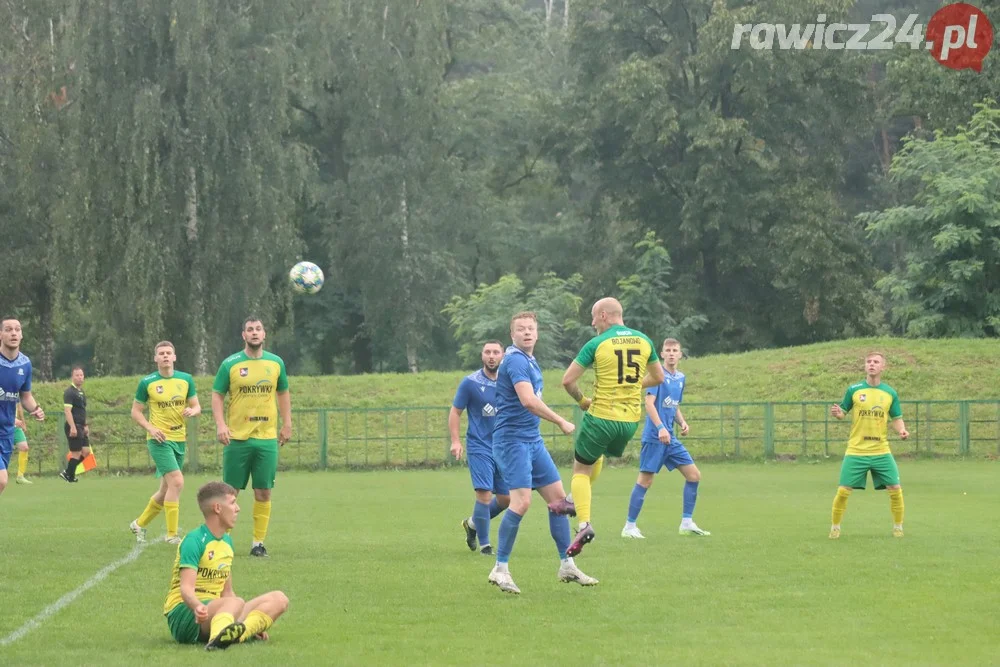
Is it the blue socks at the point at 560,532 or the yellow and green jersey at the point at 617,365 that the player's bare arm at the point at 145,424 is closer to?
the blue socks at the point at 560,532

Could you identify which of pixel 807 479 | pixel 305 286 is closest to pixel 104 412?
pixel 305 286

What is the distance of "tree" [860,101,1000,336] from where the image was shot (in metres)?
40.8

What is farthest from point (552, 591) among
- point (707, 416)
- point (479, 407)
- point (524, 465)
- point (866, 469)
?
point (707, 416)

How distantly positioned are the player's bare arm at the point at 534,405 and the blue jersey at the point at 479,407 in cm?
321

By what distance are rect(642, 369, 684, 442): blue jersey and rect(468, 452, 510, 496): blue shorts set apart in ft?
7.89

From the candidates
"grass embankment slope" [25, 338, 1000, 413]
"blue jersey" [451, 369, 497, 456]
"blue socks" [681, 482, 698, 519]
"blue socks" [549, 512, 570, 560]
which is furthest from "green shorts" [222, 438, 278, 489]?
"grass embankment slope" [25, 338, 1000, 413]

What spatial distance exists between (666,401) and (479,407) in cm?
288

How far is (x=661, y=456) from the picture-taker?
15102 mm

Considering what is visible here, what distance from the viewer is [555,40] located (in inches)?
Answer: 2685

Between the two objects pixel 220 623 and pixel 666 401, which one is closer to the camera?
pixel 220 623

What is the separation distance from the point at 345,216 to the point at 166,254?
13.5 m

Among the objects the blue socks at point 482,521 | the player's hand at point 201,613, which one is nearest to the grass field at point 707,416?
the blue socks at point 482,521

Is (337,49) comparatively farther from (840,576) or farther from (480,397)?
(840,576)

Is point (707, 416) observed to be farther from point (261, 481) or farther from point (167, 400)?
point (261, 481)
